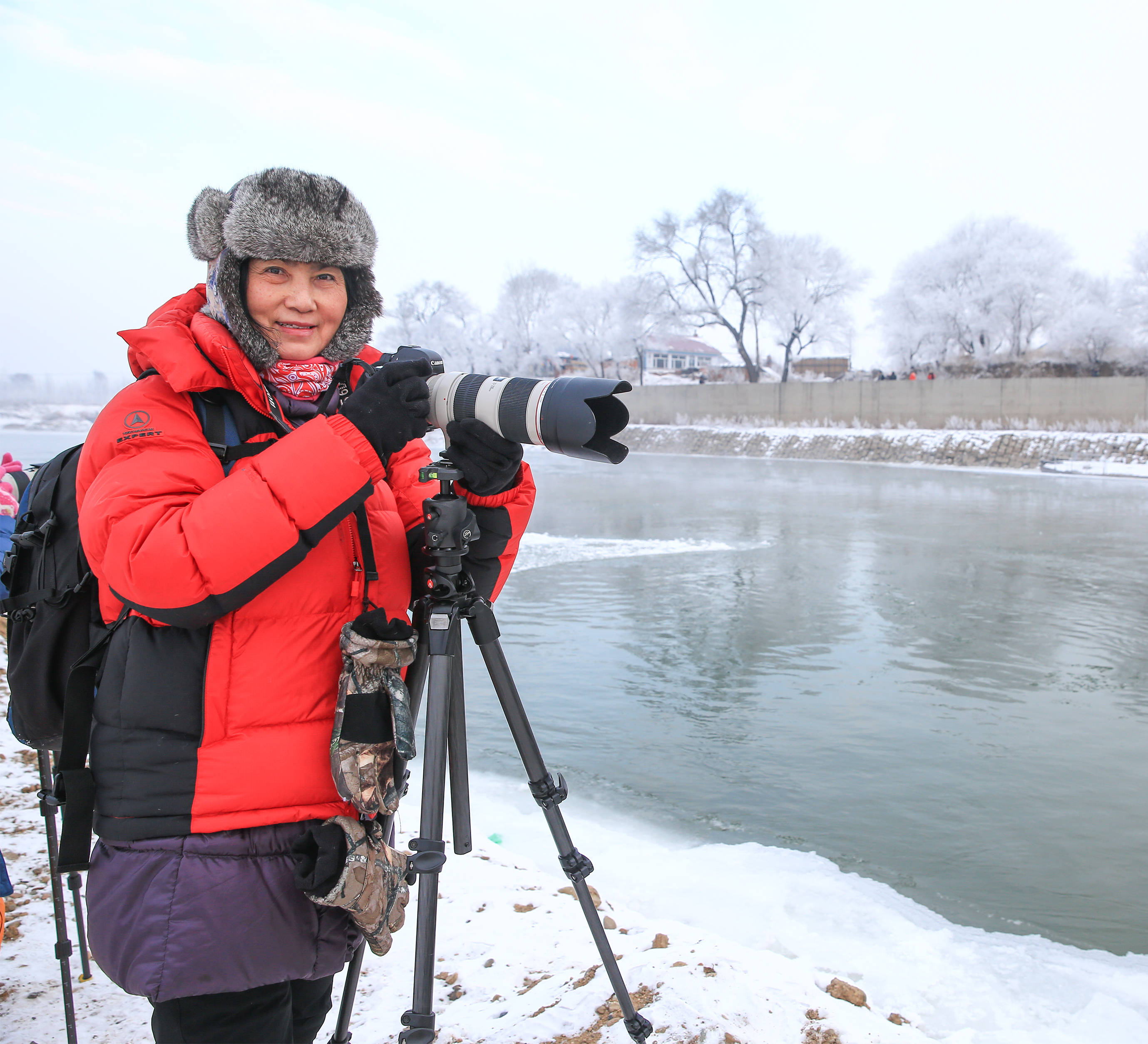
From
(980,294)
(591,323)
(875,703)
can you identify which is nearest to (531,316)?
(591,323)

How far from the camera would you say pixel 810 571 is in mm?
8039

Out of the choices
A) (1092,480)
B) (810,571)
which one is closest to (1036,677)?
(810,571)

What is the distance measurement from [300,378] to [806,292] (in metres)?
36.0

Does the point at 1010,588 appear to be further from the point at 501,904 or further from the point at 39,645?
the point at 39,645

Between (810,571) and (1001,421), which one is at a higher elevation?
(1001,421)

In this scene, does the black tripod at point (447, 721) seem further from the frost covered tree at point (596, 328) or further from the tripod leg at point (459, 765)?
the frost covered tree at point (596, 328)

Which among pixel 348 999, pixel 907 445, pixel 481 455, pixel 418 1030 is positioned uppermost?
pixel 481 455

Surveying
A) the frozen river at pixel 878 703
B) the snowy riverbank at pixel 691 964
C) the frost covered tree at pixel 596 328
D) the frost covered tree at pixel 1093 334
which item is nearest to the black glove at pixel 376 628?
the snowy riverbank at pixel 691 964

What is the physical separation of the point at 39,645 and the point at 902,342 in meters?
39.4

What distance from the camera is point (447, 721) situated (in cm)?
144

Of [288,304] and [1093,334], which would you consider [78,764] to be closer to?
[288,304]

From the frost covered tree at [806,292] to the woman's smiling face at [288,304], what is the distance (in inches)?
1342

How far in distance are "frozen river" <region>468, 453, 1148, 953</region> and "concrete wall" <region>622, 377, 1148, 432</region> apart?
13.0m

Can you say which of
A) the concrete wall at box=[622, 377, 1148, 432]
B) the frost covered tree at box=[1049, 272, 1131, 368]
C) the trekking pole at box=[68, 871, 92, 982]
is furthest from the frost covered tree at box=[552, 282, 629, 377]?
the trekking pole at box=[68, 871, 92, 982]
